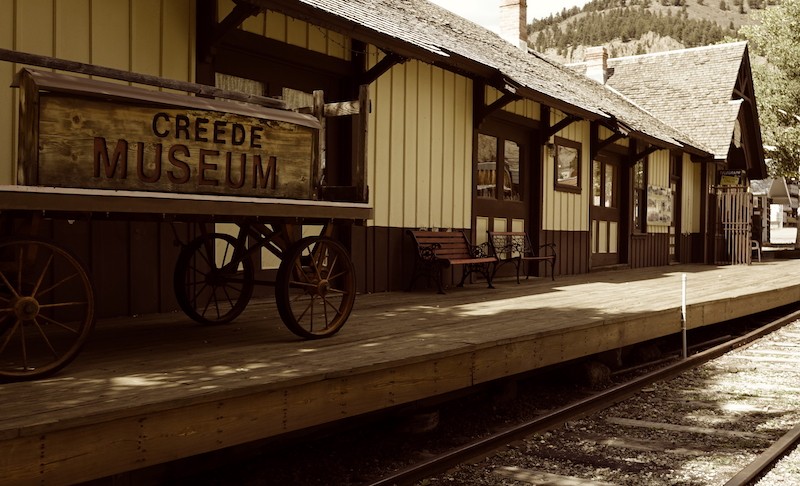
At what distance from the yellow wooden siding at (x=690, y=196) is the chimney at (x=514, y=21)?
6.62 m

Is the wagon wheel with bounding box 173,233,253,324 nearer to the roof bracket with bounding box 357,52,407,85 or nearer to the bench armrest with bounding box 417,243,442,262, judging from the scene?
the roof bracket with bounding box 357,52,407,85

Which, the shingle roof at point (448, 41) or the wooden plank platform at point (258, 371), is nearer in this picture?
the wooden plank platform at point (258, 371)

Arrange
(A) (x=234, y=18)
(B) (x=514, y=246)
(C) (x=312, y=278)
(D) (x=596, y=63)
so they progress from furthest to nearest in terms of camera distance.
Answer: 1. (D) (x=596, y=63)
2. (B) (x=514, y=246)
3. (A) (x=234, y=18)
4. (C) (x=312, y=278)

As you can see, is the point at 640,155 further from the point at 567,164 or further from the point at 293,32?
the point at 293,32

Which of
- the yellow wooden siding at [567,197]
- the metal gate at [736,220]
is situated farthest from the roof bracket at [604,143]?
the metal gate at [736,220]

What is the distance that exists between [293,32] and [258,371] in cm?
482

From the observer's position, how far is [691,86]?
22781 mm

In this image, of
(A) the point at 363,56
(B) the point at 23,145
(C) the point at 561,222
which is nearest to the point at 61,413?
(B) the point at 23,145

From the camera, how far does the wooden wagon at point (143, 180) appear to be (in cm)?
375

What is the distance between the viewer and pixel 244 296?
6141mm

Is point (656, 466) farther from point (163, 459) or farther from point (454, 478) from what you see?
point (163, 459)

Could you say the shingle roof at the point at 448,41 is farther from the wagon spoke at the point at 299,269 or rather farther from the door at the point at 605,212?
the wagon spoke at the point at 299,269

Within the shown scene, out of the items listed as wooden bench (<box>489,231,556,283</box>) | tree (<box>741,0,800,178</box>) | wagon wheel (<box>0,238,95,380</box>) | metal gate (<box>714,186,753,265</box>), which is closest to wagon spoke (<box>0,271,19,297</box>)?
wagon wheel (<box>0,238,95,380</box>)

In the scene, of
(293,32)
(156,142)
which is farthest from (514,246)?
(156,142)
